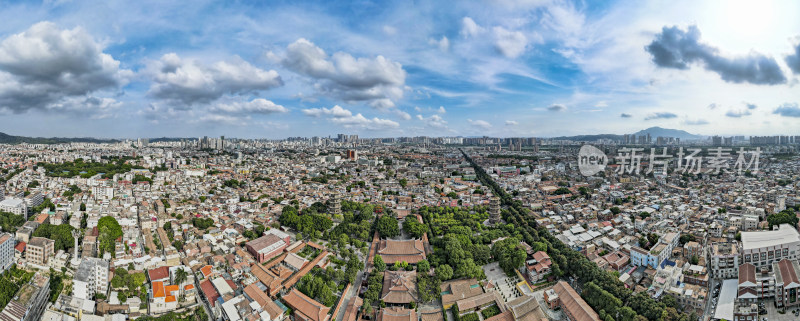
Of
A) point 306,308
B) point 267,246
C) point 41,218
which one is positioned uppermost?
point 41,218

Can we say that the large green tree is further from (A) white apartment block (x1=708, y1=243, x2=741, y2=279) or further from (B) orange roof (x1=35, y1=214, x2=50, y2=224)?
(B) orange roof (x1=35, y1=214, x2=50, y2=224)

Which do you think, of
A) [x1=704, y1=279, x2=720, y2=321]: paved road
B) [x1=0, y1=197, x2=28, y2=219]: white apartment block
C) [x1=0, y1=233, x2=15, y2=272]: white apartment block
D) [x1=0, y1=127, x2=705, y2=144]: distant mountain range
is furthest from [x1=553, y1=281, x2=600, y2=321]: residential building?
[x1=0, y1=127, x2=705, y2=144]: distant mountain range

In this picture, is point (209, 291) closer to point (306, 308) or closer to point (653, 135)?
point (306, 308)

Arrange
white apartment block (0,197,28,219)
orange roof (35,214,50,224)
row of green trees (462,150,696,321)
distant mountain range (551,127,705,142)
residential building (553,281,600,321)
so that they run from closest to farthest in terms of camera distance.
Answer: row of green trees (462,150,696,321) < residential building (553,281,600,321) < orange roof (35,214,50,224) < white apartment block (0,197,28,219) < distant mountain range (551,127,705,142)

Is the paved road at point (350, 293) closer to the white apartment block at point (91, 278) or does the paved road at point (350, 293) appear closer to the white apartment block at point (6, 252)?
the white apartment block at point (91, 278)

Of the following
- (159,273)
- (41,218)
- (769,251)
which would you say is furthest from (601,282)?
(41,218)

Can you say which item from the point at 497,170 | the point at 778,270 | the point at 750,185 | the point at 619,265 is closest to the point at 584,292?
the point at 619,265
